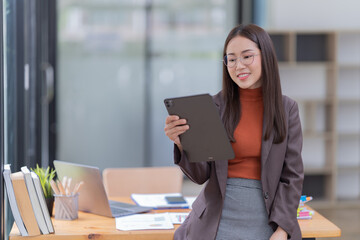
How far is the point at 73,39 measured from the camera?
20.4 feet

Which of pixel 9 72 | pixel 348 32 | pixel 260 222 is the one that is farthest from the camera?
pixel 348 32

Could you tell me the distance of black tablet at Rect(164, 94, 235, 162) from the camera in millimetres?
1862

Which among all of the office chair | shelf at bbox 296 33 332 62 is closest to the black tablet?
the office chair

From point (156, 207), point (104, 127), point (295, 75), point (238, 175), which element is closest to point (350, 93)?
point (295, 75)

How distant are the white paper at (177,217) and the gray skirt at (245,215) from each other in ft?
1.36

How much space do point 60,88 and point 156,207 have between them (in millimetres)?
3883

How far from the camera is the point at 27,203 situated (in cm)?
208

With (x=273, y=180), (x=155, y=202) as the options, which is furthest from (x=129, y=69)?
(x=273, y=180)

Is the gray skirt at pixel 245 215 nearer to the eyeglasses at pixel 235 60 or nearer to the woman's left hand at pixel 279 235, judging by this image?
the woman's left hand at pixel 279 235

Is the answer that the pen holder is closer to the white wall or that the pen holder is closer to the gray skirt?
the gray skirt

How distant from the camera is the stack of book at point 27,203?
6.75 ft

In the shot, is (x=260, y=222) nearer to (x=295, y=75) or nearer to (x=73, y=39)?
(x=295, y=75)

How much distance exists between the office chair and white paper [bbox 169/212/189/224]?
2.42 feet

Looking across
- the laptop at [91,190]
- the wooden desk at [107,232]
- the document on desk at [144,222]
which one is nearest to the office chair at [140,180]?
the laptop at [91,190]
